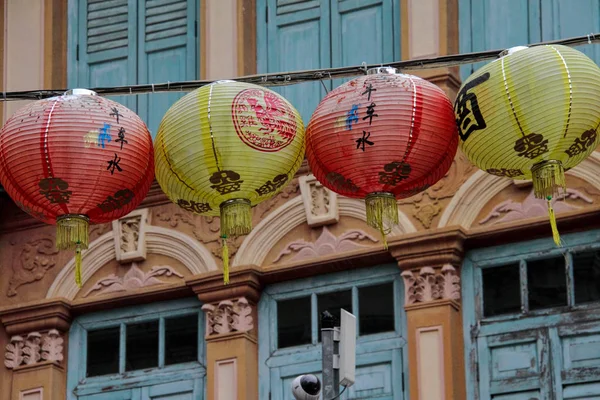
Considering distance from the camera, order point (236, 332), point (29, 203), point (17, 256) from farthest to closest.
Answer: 1. point (17, 256)
2. point (236, 332)
3. point (29, 203)

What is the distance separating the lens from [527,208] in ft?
43.6

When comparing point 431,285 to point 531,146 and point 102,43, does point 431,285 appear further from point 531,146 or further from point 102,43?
point 102,43

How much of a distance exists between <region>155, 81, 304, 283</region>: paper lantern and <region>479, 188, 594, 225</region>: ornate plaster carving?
124 inches

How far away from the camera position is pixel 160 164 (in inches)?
417

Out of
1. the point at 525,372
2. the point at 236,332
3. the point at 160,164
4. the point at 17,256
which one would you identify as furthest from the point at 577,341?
the point at 17,256

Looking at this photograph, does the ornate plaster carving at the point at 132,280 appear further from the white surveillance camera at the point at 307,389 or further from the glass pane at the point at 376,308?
the white surveillance camera at the point at 307,389

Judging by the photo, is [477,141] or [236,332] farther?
[236,332]

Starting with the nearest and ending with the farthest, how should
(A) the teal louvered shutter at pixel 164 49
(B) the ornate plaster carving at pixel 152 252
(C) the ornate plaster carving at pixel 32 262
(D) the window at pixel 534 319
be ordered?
(D) the window at pixel 534 319
(B) the ornate plaster carving at pixel 152 252
(C) the ornate plaster carving at pixel 32 262
(A) the teal louvered shutter at pixel 164 49

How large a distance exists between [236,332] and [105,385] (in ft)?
4.17

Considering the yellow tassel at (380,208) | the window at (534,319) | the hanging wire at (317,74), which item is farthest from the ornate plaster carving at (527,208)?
the yellow tassel at (380,208)

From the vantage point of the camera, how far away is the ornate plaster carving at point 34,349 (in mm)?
14805

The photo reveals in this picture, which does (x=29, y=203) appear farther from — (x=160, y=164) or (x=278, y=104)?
(x=278, y=104)

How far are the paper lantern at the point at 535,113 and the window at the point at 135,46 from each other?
548 cm

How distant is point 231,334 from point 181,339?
590mm
